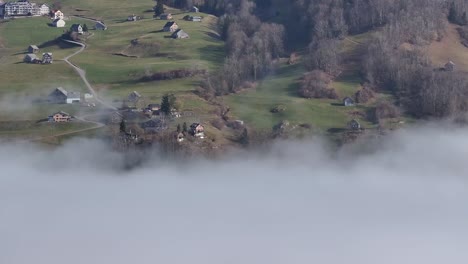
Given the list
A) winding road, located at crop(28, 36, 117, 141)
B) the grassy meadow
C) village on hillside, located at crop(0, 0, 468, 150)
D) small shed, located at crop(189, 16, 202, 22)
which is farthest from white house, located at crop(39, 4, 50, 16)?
small shed, located at crop(189, 16, 202, 22)

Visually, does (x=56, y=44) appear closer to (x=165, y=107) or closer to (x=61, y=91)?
(x=61, y=91)

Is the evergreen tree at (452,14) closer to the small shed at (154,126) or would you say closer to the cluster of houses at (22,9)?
the small shed at (154,126)

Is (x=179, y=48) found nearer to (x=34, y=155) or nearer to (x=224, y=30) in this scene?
(x=224, y=30)

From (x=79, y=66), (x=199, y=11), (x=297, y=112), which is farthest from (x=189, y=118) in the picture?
(x=199, y=11)

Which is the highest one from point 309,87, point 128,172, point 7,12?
point 7,12

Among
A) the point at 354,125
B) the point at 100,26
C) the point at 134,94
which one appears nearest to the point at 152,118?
the point at 134,94
